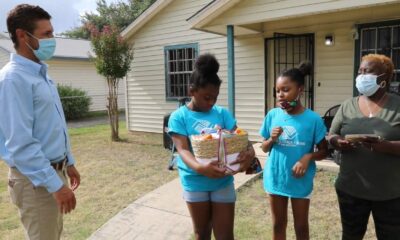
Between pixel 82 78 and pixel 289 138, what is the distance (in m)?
19.3

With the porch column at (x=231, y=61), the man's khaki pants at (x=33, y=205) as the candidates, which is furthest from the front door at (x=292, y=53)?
the man's khaki pants at (x=33, y=205)

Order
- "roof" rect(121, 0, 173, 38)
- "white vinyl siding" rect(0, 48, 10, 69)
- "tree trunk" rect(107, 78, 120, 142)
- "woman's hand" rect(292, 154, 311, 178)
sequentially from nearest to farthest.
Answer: "woman's hand" rect(292, 154, 311, 178)
"roof" rect(121, 0, 173, 38)
"tree trunk" rect(107, 78, 120, 142)
"white vinyl siding" rect(0, 48, 10, 69)

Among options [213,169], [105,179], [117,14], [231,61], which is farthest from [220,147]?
[117,14]

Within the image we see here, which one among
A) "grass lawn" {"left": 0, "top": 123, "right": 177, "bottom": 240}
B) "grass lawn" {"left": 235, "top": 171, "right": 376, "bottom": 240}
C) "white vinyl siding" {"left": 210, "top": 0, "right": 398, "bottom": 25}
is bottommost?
"grass lawn" {"left": 0, "top": 123, "right": 177, "bottom": 240}

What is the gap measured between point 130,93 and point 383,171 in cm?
1008

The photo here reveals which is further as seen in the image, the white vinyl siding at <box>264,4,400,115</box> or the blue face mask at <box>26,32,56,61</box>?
the white vinyl siding at <box>264,4,400,115</box>

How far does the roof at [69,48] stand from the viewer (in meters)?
18.9

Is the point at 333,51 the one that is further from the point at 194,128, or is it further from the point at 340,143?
the point at 194,128

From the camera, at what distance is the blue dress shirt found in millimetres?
1992

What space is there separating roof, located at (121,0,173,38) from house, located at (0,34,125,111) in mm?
8982

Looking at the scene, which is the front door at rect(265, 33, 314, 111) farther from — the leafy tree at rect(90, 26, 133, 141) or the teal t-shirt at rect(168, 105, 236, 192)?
the teal t-shirt at rect(168, 105, 236, 192)

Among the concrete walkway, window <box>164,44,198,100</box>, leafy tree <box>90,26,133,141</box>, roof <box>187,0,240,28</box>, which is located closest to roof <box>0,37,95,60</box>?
leafy tree <box>90,26,133,141</box>

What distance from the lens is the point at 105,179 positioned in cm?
636

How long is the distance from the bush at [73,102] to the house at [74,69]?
1.59 m
